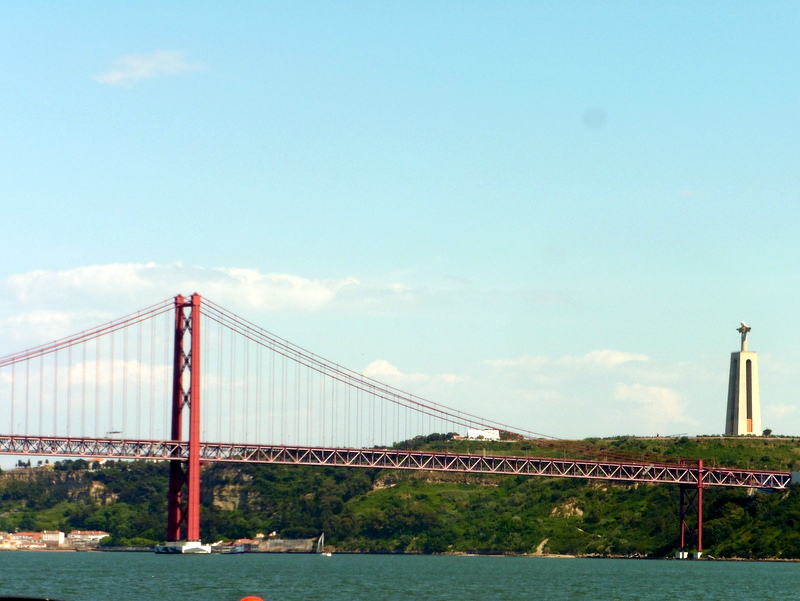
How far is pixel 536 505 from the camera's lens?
14125 cm

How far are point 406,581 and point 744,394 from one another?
67.5 metres

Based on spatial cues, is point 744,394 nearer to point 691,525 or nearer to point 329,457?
point 691,525

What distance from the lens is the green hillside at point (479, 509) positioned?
11712 cm

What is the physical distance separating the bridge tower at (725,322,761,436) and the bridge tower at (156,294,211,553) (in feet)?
190

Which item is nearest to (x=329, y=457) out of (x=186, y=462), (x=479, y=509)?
(x=186, y=462)

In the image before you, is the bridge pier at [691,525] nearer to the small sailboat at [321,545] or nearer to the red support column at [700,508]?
the red support column at [700,508]

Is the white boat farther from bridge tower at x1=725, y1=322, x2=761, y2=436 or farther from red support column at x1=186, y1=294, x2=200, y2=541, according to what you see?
bridge tower at x1=725, y1=322, x2=761, y2=436

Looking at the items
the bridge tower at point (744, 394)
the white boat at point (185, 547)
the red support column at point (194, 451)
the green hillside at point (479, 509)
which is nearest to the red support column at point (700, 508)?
the green hillside at point (479, 509)

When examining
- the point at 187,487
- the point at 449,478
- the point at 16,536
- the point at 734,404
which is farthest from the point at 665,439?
the point at 16,536

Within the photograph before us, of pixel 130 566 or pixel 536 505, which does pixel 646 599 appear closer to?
pixel 130 566

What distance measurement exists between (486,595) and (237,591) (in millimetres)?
11854

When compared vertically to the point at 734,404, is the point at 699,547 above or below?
below

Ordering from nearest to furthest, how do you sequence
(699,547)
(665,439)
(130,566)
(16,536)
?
(130,566) < (699,547) < (665,439) < (16,536)

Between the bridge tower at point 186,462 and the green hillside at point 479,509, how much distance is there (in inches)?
1629
